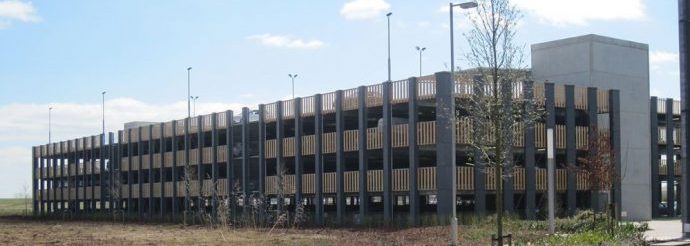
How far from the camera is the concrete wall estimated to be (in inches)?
1848

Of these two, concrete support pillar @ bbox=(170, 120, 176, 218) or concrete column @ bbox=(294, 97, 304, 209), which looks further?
concrete support pillar @ bbox=(170, 120, 176, 218)

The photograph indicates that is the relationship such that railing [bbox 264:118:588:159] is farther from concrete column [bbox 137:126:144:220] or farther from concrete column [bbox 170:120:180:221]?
concrete column [bbox 137:126:144:220]

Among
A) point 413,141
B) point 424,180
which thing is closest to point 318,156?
point 413,141

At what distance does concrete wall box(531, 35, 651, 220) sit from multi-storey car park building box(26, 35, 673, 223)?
2.6 inches

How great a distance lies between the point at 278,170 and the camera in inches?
1860

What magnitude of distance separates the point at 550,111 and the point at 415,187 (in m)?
7.81

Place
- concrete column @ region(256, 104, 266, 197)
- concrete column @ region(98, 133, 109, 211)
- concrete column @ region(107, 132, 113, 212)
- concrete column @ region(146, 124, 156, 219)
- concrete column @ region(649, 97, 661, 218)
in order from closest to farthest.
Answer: concrete column @ region(256, 104, 266, 197)
concrete column @ region(649, 97, 661, 218)
concrete column @ region(146, 124, 156, 219)
concrete column @ region(107, 132, 113, 212)
concrete column @ region(98, 133, 109, 211)

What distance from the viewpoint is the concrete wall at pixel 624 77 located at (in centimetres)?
4694

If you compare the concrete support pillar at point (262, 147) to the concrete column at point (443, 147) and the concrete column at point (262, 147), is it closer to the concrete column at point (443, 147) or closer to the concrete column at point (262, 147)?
the concrete column at point (262, 147)

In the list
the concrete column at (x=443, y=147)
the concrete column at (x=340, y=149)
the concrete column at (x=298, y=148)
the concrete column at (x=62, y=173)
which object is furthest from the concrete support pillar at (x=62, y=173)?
the concrete column at (x=443, y=147)

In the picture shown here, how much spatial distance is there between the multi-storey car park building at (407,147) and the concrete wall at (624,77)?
6cm

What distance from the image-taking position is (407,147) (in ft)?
131

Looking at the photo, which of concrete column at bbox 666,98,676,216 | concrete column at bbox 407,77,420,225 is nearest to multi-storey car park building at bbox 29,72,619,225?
concrete column at bbox 407,77,420,225

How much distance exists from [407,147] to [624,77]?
16498mm
